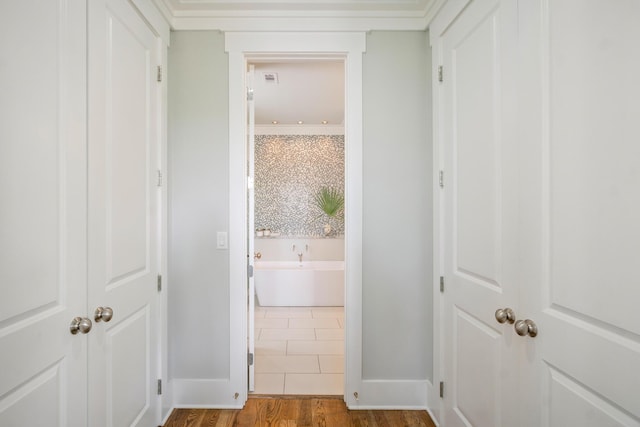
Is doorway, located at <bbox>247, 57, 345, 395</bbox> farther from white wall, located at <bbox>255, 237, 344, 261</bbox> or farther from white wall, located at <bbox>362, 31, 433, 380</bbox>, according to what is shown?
white wall, located at <bbox>362, 31, 433, 380</bbox>

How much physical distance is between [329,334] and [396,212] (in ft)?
6.06

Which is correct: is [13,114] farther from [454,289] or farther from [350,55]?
[454,289]

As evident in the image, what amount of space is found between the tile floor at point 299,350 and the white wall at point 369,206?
0.48 metres

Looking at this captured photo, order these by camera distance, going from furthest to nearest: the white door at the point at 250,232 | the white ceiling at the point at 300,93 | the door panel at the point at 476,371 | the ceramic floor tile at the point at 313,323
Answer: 1. the ceramic floor tile at the point at 313,323
2. the white ceiling at the point at 300,93
3. the white door at the point at 250,232
4. the door panel at the point at 476,371

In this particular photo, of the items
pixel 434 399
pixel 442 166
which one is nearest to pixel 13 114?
pixel 442 166

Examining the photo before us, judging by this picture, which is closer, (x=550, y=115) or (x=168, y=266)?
(x=550, y=115)

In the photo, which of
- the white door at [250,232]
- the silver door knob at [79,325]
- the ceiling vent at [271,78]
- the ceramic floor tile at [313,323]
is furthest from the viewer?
the ceramic floor tile at [313,323]

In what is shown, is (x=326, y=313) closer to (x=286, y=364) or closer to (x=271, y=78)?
(x=286, y=364)

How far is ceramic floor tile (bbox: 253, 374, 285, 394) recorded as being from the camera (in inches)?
Result: 94.3

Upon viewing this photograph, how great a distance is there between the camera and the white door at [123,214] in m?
1.37

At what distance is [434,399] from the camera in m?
2.09

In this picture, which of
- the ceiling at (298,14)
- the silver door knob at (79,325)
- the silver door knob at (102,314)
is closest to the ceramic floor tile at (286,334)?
the silver door knob at (102,314)

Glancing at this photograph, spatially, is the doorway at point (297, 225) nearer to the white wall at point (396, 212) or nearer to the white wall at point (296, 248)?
the white wall at point (296, 248)

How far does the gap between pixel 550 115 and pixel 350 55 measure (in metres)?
1.37
